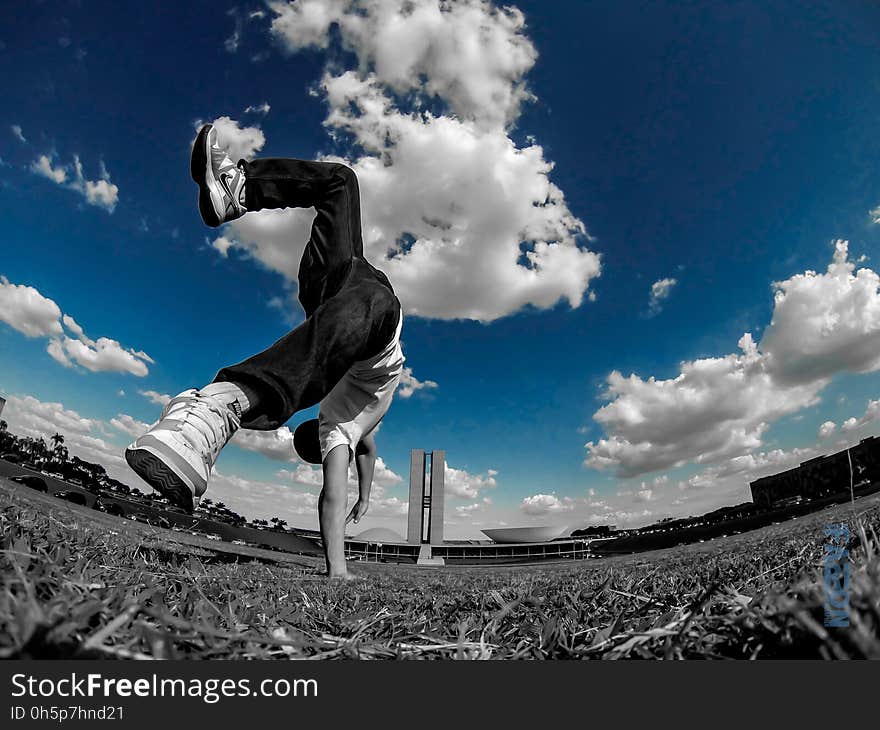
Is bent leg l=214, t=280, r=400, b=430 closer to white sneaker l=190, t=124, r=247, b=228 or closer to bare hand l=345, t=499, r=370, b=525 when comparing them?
white sneaker l=190, t=124, r=247, b=228

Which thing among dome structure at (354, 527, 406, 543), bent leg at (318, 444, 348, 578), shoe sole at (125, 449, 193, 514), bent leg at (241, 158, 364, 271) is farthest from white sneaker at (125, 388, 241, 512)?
dome structure at (354, 527, 406, 543)

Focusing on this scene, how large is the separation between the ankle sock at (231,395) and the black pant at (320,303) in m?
0.03

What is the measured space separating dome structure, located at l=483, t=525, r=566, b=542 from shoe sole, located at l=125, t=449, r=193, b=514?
46808 mm

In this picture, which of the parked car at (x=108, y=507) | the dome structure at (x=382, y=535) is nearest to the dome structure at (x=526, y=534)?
the dome structure at (x=382, y=535)

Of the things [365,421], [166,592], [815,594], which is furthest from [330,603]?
[365,421]

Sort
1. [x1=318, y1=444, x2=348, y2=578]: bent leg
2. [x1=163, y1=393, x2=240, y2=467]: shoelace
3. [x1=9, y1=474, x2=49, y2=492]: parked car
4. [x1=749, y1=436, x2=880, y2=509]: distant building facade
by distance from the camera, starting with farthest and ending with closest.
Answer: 1. [x1=749, y1=436, x2=880, y2=509]: distant building facade
2. [x1=9, y1=474, x2=49, y2=492]: parked car
3. [x1=318, y1=444, x2=348, y2=578]: bent leg
4. [x1=163, y1=393, x2=240, y2=467]: shoelace

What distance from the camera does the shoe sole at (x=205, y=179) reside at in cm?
211

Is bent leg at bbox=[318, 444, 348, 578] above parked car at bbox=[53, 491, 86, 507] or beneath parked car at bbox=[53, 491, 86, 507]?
above

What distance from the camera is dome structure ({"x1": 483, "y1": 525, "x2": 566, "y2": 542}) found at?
1738 inches

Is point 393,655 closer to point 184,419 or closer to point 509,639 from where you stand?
point 509,639

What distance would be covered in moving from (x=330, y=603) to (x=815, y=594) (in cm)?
110

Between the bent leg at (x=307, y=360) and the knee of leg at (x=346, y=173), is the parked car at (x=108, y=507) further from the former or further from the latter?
the bent leg at (x=307, y=360)

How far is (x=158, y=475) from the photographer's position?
1309 mm

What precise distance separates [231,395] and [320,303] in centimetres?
79
